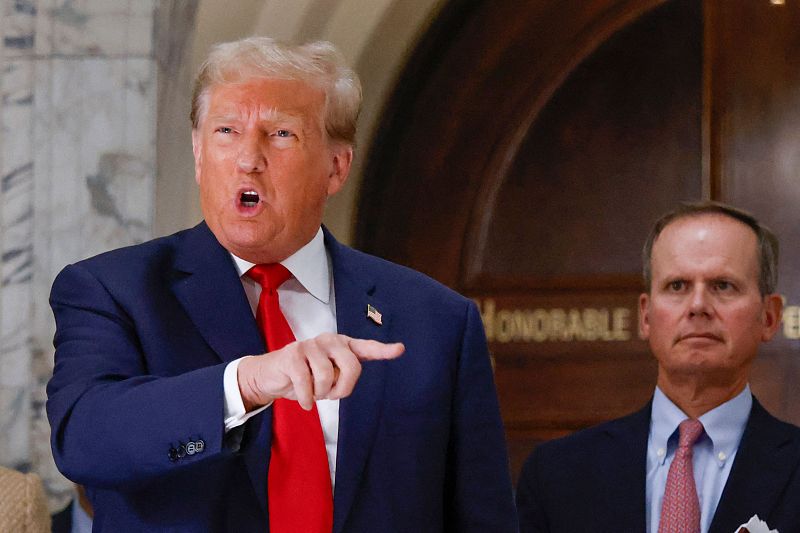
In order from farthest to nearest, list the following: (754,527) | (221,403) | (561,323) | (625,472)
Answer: (561,323) < (625,472) < (754,527) < (221,403)

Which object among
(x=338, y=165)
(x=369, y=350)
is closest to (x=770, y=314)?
(x=338, y=165)

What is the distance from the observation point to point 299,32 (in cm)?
374

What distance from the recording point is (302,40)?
3758 mm

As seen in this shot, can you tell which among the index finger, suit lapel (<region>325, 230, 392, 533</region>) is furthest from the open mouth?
the index finger

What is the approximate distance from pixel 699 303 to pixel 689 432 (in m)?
0.22

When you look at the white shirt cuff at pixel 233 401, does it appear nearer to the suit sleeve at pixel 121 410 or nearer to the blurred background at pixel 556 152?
the suit sleeve at pixel 121 410

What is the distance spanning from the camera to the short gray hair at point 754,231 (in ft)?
8.59

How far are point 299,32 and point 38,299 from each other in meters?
1.00

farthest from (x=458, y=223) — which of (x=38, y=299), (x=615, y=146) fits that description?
(x=38, y=299)

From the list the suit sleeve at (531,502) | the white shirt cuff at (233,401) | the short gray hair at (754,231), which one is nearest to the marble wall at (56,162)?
the suit sleeve at (531,502)

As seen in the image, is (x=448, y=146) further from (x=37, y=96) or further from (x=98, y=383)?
(x=98, y=383)

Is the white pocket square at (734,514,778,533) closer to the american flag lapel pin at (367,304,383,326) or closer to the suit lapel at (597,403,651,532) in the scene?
the suit lapel at (597,403,651,532)

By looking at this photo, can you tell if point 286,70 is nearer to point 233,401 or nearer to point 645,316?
point 233,401

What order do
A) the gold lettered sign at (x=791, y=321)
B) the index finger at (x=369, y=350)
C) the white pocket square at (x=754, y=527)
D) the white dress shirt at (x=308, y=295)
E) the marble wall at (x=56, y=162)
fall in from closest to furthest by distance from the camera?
the index finger at (x=369, y=350) < the white dress shirt at (x=308, y=295) < the white pocket square at (x=754, y=527) < the marble wall at (x=56, y=162) < the gold lettered sign at (x=791, y=321)
